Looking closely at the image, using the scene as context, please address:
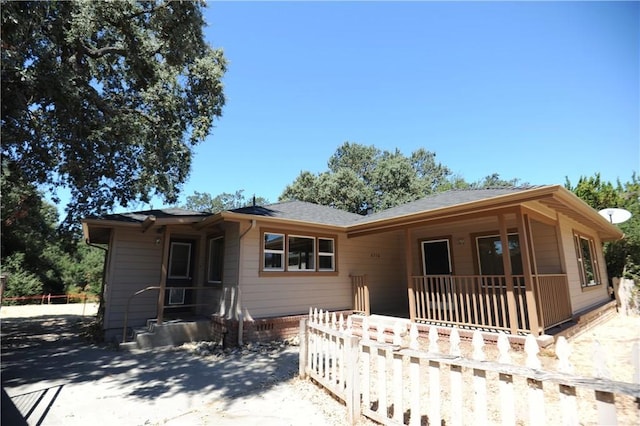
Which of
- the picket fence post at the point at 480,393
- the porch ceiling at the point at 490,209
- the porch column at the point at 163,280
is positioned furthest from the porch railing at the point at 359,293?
the picket fence post at the point at 480,393

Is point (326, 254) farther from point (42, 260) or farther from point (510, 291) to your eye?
point (42, 260)

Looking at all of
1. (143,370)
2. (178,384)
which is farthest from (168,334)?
(178,384)

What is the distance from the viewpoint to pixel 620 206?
16.3 m

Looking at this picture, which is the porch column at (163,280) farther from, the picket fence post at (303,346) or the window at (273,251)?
the picket fence post at (303,346)

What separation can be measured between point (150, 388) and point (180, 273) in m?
5.65

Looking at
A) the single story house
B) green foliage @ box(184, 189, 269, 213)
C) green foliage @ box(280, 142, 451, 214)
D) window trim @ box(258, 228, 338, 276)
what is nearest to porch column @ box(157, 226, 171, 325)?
the single story house

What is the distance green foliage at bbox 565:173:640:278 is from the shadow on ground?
52.4 feet

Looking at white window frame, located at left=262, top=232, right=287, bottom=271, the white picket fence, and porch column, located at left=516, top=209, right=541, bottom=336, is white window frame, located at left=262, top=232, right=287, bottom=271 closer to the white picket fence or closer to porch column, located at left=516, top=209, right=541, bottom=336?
the white picket fence

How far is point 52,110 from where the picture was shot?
7508 millimetres

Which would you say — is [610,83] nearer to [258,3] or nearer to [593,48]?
[593,48]

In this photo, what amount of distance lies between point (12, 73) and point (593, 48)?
43.6 ft

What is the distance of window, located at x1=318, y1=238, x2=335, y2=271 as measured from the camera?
384 inches

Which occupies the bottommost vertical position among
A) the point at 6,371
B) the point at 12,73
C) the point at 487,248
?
the point at 6,371

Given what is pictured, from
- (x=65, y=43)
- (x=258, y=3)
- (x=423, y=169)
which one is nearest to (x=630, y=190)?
(x=423, y=169)
